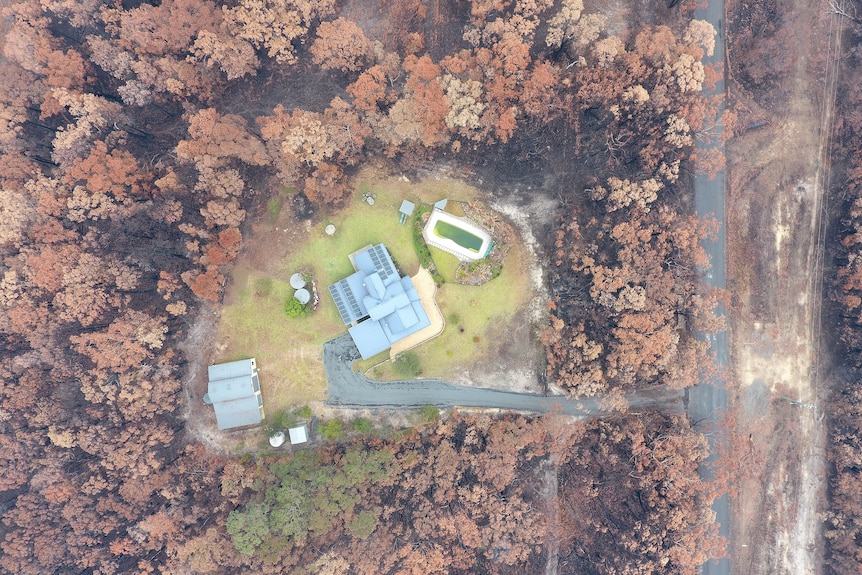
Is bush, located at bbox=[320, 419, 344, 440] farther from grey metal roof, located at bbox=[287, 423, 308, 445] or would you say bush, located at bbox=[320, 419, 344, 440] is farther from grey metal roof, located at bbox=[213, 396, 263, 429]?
grey metal roof, located at bbox=[213, 396, 263, 429]

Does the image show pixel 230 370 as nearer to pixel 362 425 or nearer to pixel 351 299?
pixel 351 299

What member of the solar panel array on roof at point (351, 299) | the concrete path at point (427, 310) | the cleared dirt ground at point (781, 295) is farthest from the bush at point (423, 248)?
the cleared dirt ground at point (781, 295)

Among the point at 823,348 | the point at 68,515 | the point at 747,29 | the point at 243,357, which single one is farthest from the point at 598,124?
the point at 68,515

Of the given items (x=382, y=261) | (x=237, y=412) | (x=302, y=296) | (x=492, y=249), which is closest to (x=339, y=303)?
(x=302, y=296)

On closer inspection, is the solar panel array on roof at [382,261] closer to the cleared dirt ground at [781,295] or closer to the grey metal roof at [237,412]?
the grey metal roof at [237,412]

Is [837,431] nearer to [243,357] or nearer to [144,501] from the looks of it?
[243,357]

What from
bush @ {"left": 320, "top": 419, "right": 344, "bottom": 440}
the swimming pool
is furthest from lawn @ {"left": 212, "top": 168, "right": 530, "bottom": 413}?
bush @ {"left": 320, "top": 419, "right": 344, "bottom": 440}
